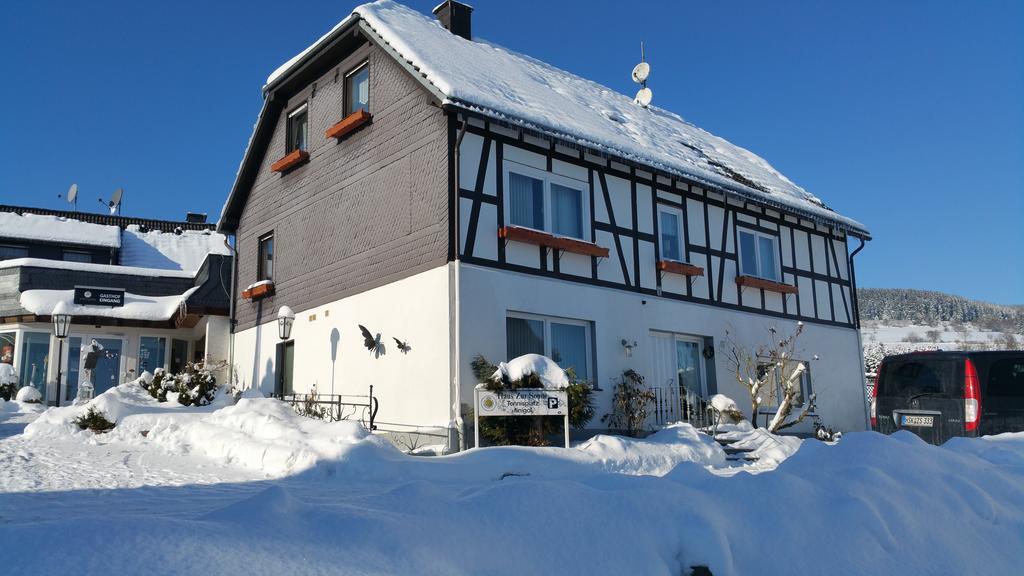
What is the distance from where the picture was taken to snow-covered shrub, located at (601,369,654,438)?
40.2 feet

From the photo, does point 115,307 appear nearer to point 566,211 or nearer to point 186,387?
point 186,387

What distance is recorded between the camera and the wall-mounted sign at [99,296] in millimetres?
17641

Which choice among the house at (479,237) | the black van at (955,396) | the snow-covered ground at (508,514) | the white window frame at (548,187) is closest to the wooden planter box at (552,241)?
the house at (479,237)

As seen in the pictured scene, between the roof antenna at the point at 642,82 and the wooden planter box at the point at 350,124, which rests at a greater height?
the roof antenna at the point at 642,82

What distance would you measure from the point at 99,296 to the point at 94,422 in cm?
768

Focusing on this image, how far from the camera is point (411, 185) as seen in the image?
12023 mm

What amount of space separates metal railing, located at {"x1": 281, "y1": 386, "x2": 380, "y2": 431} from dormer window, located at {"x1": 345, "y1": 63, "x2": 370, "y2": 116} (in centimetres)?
474

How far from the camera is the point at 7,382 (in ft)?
53.6

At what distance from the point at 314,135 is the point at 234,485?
29.1 feet

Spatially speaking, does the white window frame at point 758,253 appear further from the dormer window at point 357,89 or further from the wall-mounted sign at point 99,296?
the wall-mounted sign at point 99,296

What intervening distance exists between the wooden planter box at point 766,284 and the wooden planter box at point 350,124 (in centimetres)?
745

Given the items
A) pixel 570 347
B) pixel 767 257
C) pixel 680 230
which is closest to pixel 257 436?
pixel 570 347

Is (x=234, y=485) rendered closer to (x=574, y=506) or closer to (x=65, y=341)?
(x=574, y=506)

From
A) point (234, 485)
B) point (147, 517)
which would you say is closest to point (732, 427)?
point (234, 485)
